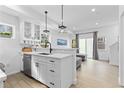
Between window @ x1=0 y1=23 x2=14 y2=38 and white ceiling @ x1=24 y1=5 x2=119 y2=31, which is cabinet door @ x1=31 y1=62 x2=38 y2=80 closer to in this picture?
window @ x1=0 y1=23 x2=14 y2=38

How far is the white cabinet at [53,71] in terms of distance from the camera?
7.47 ft

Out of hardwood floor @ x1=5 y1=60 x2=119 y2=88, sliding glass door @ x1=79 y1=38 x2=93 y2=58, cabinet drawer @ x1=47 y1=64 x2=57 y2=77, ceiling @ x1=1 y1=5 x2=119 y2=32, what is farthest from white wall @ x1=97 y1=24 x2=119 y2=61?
cabinet drawer @ x1=47 y1=64 x2=57 y2=77

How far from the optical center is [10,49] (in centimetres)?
397

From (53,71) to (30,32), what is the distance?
10.4 feet

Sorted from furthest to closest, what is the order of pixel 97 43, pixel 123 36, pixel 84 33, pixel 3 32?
pixel 84 33 → pixel 97 43 → pixel 3 32 → pixel 123 36

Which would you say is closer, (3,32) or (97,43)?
(3,32)

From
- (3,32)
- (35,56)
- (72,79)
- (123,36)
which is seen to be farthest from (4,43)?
(123,36)

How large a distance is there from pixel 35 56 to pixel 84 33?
7191mm

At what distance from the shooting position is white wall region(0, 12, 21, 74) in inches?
146

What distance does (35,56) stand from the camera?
3168 mm

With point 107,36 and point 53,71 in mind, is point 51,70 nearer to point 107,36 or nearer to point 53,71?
point 53,71

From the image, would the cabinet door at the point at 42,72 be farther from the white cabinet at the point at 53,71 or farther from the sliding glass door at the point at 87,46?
the sliding glass door at the point at 87,46

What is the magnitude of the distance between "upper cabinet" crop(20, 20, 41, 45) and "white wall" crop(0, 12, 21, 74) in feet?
0.84
